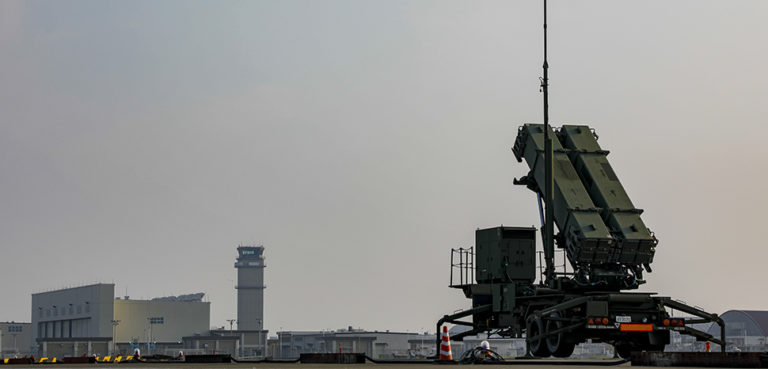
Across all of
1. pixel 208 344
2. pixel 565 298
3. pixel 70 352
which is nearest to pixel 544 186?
pixel 565 298

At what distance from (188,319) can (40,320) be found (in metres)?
22.1

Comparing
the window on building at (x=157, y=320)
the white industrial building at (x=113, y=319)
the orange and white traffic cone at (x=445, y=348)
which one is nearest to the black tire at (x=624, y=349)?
the orange and white traffic cone at (x=445, y=348)

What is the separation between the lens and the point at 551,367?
20141 mm

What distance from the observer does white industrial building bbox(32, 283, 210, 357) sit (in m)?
154

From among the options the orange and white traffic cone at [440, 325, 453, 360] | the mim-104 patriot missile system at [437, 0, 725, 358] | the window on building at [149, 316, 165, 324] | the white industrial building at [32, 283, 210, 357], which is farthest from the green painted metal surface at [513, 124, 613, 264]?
the window on building at [149, 316, 165, 324]

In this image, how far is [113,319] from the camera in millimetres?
156125

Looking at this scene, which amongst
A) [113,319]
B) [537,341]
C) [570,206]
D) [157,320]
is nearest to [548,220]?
[570,206]

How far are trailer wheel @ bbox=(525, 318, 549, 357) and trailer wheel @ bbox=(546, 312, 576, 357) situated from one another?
0.18 metres

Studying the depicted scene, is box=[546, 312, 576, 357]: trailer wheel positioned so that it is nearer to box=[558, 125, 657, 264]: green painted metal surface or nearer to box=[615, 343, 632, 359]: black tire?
box=[615, 343, 632, 359]: black tire

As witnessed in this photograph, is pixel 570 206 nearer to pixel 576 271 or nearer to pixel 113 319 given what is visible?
pixel 576 271

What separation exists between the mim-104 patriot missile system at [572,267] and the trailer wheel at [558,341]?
0.02 metres

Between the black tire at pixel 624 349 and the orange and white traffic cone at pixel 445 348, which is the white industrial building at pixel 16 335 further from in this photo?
the black tire at pixel 624 349

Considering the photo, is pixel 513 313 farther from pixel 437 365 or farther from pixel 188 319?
pixel 188 319

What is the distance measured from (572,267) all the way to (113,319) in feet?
452
